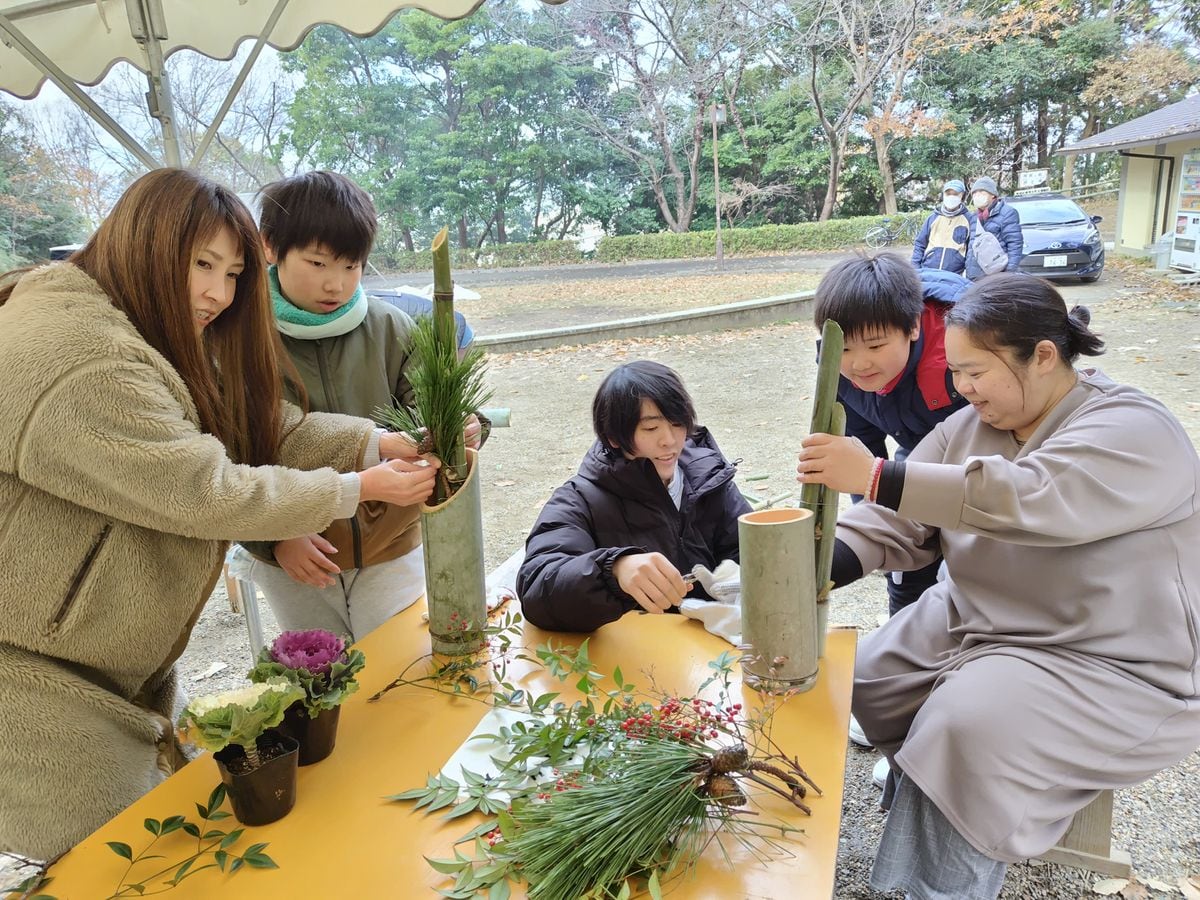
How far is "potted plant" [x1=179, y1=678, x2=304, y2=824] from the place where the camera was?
98cm

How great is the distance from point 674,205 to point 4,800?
577 inches

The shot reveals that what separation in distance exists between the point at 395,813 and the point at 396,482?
1.69ft

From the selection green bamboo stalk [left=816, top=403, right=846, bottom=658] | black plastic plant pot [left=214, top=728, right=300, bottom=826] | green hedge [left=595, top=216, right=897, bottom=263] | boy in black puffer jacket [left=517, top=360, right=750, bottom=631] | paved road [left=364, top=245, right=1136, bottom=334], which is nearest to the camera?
black plastic plant pot [left=214, top=728, right=300, bottom=826]

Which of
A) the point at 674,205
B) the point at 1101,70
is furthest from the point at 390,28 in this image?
the point at 1101,70

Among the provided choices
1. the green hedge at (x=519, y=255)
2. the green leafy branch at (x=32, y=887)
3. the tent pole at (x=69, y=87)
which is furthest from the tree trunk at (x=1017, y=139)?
the green leafy branch at (x=32, y=887)

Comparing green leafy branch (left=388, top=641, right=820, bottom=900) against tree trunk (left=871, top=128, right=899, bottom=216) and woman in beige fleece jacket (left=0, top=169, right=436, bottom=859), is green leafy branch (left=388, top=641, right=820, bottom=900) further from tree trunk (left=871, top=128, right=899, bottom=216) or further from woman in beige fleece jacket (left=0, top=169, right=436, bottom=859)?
tree trunk (left=871, top=128, right=899, bottom=216)

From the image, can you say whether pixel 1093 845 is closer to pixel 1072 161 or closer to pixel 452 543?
pixel 452 543

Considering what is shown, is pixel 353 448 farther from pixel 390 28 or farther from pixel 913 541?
pixel 390 28

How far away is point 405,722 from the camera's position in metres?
1.30

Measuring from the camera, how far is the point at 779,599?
1.26 meters

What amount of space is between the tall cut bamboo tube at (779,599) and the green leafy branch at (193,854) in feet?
2.53

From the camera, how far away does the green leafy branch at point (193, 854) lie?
950 millimetres

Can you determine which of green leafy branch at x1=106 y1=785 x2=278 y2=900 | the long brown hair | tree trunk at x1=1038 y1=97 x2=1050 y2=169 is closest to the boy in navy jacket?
the long brown hair

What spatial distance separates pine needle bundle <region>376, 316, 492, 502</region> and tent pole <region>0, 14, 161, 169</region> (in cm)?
175
